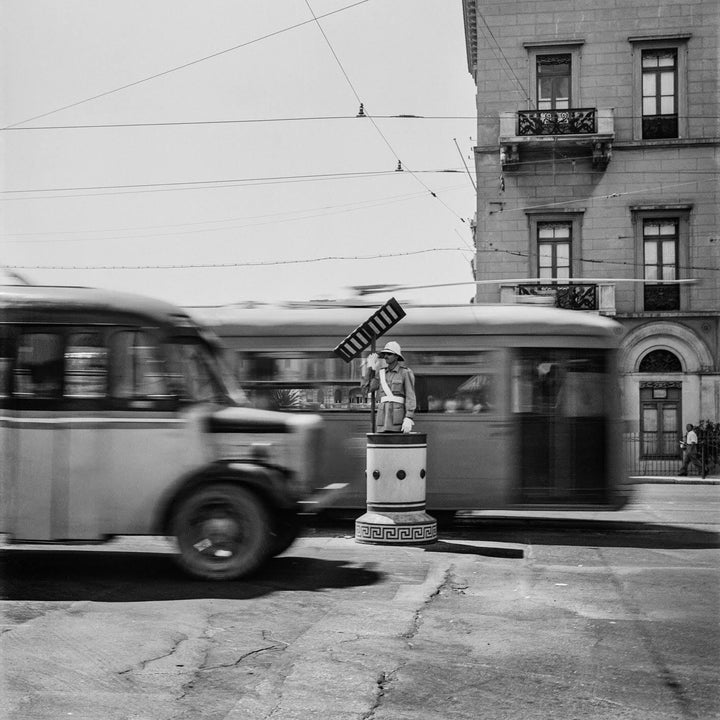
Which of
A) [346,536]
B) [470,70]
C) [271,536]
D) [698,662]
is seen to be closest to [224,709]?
[698,662]

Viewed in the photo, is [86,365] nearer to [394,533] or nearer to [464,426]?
[394,533]

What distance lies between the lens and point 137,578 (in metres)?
8.70

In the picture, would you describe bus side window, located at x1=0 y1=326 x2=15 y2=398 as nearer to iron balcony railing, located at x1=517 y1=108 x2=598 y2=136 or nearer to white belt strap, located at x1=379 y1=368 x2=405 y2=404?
white belt strap, located at x1=379 y1=368 x2=405 y2=404

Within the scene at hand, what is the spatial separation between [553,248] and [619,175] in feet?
8.92

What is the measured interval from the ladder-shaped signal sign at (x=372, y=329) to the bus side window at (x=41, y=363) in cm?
425

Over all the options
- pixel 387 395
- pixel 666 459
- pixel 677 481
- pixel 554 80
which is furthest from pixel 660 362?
pixel 387 395

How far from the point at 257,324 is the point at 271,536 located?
17.7 ft

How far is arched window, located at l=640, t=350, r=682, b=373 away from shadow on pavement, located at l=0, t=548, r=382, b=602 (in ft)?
72.8

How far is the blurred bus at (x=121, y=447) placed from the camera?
27.8 ft

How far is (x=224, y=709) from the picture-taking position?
197 inches

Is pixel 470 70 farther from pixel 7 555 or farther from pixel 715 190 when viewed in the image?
pixel 7 555

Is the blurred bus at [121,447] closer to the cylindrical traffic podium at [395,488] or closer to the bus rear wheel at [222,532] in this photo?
the bus rear wheel at [222,532]

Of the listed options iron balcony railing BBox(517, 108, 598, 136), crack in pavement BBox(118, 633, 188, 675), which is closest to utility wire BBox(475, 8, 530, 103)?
iron balcony railing BBox(517, 108, 598, 136)

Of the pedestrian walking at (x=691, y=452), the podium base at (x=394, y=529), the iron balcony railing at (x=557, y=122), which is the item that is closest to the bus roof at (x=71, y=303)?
the podium base at (x=394, y=529)
